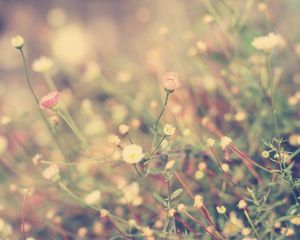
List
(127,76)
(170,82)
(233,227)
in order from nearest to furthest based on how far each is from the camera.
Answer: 1. (170,82)
2. (233,227)
3. (127,76)

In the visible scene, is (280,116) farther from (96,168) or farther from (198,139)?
(96,168)

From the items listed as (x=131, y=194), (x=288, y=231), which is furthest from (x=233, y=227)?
(x=131, y=194)

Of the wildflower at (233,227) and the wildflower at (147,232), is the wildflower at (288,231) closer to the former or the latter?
the wildflower at (233,227)

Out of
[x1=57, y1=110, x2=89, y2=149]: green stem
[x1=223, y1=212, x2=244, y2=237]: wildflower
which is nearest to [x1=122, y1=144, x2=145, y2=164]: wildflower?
[x1=57, y1=110, x2=89, y2=149]: green stem

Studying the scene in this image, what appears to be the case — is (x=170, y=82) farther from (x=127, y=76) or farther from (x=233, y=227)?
(x=127, y=76)

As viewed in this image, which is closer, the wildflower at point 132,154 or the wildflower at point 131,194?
the wildflower at point 132,154

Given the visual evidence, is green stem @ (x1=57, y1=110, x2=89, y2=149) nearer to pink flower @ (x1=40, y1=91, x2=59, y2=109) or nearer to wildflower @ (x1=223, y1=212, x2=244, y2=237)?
pink flower @ (x1=40, y1=91, x2=59, y2=109)

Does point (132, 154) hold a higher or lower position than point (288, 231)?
higher

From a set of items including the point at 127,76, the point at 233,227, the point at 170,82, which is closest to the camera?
the point at 170,82

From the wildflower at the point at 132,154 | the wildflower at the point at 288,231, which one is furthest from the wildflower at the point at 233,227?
the wildflower at the point at 132,154
